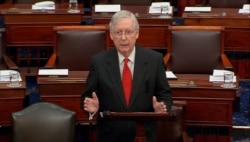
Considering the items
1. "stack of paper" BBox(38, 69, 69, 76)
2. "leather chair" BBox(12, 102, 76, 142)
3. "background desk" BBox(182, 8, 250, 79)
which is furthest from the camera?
"background desk" BBox(182, 8, 250, 79)

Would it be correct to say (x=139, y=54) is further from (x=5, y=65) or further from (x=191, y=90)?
(x=5, y=65)

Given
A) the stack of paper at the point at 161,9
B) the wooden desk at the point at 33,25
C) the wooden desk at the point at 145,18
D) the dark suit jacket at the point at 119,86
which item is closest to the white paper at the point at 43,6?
the wooden desk at the point at 33,25

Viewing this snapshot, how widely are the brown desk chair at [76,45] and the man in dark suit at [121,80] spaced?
4.61 feet

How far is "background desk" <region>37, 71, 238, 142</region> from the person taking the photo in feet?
10.3

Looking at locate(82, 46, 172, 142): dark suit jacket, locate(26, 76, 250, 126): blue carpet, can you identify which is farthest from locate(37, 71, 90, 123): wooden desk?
locate(82, 46, 172, 142): dark suit jacket

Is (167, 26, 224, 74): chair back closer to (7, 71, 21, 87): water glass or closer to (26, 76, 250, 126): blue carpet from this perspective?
(26, 76, 250, 126): blue carpet

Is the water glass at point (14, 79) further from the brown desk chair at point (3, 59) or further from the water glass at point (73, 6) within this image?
the water glass at point (73, 6)

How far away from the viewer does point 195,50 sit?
3705 millimetres

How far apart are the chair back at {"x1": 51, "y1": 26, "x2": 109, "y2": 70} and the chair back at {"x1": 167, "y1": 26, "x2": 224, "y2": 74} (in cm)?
42

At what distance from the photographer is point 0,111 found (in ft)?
10.3

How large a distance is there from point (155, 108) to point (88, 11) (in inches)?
143

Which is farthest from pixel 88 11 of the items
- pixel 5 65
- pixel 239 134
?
pixel 239 134

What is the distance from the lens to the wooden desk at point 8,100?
3127 mm

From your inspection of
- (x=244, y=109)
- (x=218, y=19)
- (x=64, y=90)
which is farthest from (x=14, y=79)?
(x=218, y=19)
